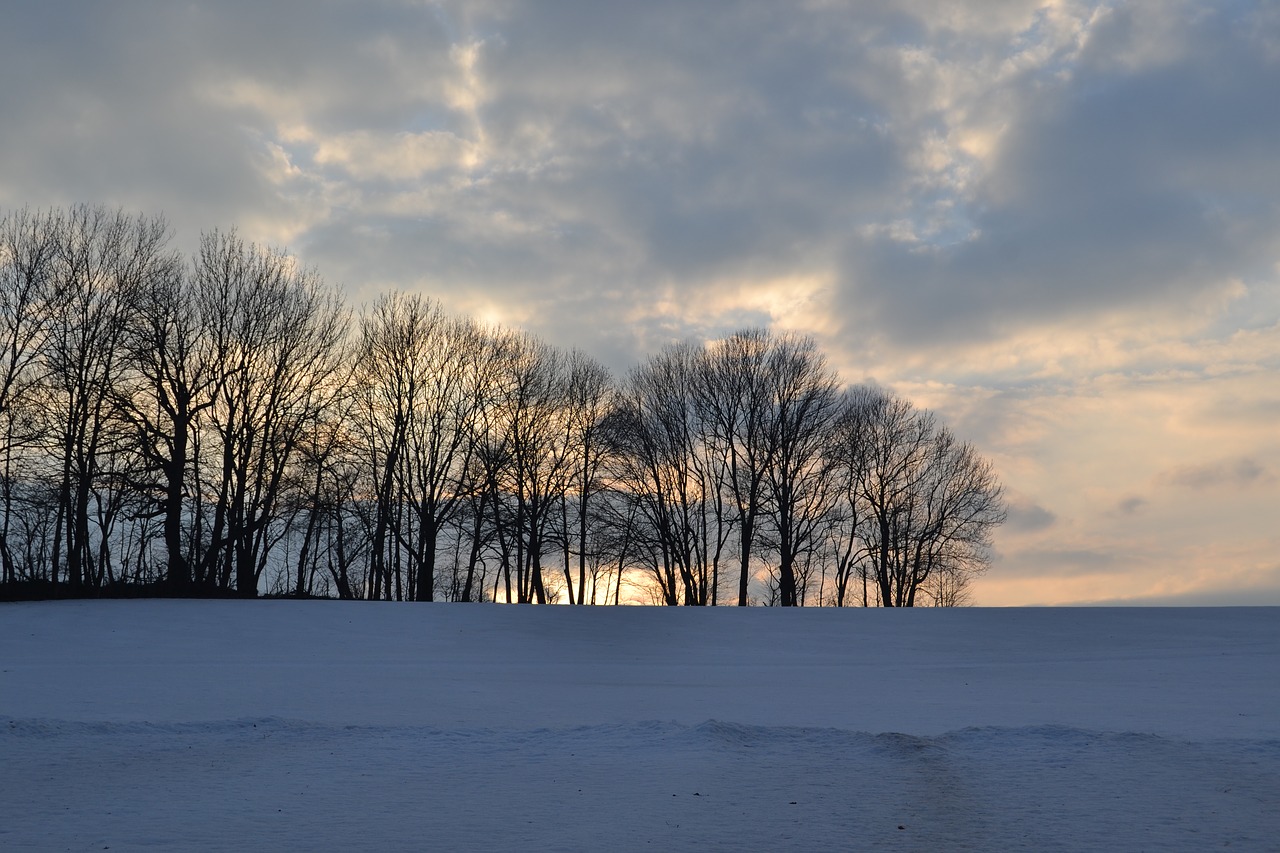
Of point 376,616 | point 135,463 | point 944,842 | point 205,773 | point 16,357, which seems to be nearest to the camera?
point 944,842

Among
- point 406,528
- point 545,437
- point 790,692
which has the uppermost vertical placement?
point 545,437

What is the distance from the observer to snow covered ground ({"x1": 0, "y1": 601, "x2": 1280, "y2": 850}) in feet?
23.5

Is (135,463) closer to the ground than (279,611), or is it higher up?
higher up

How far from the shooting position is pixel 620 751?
10117 millimetres

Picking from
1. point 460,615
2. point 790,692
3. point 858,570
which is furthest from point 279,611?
point 858,570

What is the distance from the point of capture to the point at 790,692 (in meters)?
15.8

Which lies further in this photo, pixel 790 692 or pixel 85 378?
pixel 85 378

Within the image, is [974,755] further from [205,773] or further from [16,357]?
[16,357]

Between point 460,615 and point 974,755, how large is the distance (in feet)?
66.3

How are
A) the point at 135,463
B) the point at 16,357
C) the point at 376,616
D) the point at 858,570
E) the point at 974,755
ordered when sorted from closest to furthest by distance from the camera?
the point at 974,755
the point at 376,616
the point at 16,357
the point at 135,463
the point at 858,570

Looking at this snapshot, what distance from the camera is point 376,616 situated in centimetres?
2689

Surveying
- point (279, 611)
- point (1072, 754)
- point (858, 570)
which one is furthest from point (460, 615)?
point (858, 570)

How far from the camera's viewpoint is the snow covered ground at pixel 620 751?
7152 mm

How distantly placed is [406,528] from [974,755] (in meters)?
39.1
